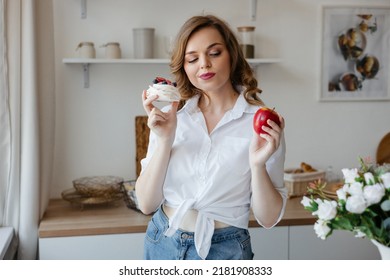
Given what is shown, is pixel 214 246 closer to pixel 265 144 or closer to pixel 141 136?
pixel 265 144

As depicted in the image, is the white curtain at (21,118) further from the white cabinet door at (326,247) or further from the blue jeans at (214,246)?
the white cabinet door at (326,247)

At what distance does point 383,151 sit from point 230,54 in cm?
174

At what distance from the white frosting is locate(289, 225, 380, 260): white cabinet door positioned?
1.10 meters

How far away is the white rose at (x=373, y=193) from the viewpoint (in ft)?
2.67

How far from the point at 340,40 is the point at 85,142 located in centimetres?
142

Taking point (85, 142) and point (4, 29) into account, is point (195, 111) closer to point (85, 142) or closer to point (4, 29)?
point (4, 29)

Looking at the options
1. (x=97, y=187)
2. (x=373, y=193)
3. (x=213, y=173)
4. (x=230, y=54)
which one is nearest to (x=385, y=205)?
(x=373, y=193)

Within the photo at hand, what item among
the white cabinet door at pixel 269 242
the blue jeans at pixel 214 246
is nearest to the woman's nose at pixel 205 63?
the blue jeans at pixel 214 246

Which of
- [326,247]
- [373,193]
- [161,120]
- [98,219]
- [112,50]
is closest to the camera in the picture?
[373,193]

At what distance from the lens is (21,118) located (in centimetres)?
207

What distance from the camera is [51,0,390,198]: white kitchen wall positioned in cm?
250

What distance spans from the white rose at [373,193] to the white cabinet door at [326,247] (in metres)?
1.45

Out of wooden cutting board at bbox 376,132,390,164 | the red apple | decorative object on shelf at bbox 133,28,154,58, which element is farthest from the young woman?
wooden cutting board at bbox 376,132,390,164

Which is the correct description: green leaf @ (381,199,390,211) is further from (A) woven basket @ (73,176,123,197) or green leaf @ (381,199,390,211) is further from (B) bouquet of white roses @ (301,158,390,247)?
(A) woven basket @ (73,176,123,197)
